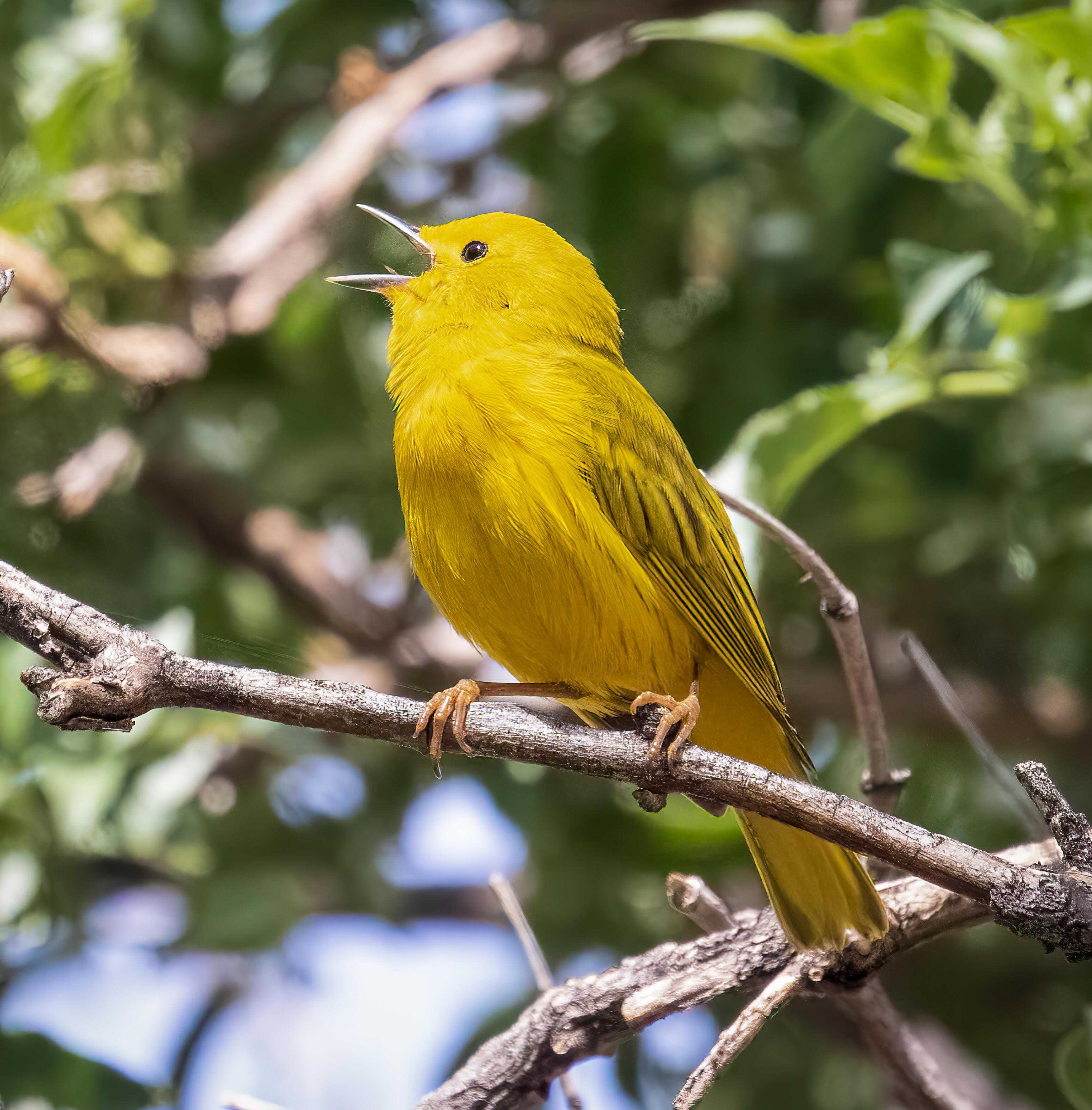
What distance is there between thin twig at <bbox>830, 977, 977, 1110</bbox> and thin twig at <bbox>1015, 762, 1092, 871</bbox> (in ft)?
2.02

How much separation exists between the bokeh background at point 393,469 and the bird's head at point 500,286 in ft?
1.63

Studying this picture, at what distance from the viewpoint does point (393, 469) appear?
12.5 feet

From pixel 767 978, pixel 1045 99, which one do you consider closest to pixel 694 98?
pixel 1045 99

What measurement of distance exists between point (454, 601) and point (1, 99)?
104 inches

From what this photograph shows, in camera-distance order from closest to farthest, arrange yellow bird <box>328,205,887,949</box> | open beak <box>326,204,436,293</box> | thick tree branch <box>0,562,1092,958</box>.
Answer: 1. thick tree branch <box>0,562,1092,958</box>
2. yellow bird <box>328,205,887,949</box>
3. open beak <box>326,204,436,293</box>

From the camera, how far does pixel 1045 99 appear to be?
107 inches

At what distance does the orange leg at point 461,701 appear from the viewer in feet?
5.72

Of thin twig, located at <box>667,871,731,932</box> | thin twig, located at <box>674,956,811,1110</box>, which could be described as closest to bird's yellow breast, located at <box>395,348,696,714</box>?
thin twig, located at <box>667,871,731,932</box>

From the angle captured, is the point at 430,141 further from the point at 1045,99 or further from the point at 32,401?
the point at 1045,99

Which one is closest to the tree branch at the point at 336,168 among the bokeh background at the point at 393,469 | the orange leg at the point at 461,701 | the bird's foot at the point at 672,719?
the bokeh background at the point at 393,469

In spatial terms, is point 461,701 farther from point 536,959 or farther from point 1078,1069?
point 1078,1069

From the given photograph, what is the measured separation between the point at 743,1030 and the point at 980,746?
0.52m

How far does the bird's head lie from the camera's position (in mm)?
2471

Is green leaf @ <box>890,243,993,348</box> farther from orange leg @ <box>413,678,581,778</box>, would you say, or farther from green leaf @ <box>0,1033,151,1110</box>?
green leaf @ <box>0,1033,151,1110</box>
